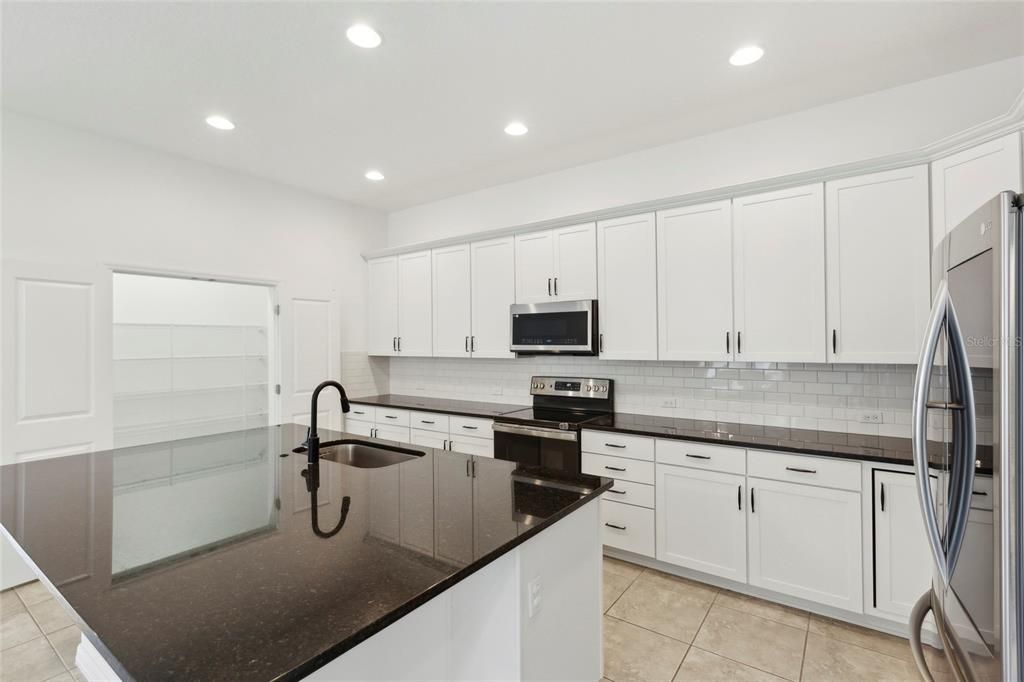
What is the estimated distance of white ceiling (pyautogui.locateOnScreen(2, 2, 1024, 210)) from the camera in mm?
2094

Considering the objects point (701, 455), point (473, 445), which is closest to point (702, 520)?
point (701, 455)

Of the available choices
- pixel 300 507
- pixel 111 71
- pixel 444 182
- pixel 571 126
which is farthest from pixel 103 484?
pixel 444 182

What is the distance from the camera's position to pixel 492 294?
408cm

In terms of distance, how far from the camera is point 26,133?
3.00 metres

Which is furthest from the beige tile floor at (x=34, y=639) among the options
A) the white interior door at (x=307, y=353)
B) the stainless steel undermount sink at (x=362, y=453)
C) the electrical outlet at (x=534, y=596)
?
the electrical outlet at (x=534, y=596)

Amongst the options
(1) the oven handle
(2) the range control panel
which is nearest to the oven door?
(1) the oven handle

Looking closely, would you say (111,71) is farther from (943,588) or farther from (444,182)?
(943,588)

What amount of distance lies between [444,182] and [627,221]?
73.2 inches

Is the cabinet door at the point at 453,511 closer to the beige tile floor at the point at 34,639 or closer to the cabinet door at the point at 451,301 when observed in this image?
the beige tile floor at the point at 34,639

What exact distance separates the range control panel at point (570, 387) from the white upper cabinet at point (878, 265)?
1547 millimetres

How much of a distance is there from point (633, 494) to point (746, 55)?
253 centimetres

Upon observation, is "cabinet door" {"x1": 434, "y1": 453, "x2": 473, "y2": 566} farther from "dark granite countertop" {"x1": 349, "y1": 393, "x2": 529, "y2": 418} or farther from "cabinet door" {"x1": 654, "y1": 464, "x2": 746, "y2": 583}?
"dark granite countertop" {"x1": 349, "y1": 393, "x2": 529, "y2": 418}

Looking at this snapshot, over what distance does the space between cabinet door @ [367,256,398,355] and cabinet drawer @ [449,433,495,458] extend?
135 centimetres

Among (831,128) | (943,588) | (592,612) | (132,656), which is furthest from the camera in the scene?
(831,128)
